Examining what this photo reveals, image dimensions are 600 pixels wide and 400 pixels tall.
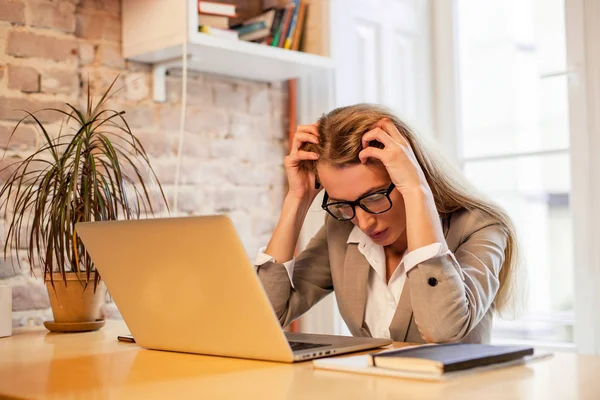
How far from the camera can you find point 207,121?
2902 millimetres

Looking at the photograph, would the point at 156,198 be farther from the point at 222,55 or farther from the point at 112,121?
the point at 222,55

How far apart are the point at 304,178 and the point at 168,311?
706 mm

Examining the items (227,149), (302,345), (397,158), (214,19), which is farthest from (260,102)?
(302,345)

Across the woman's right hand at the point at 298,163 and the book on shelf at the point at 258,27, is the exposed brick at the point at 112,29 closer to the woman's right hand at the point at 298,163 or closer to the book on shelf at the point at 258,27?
the book on shelf at the point at 258,27

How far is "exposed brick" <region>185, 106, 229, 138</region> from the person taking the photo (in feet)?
9.35

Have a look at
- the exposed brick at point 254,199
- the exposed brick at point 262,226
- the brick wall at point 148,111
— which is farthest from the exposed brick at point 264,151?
the exposed brick at point 262,226

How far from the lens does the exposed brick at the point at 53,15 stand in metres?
2.42

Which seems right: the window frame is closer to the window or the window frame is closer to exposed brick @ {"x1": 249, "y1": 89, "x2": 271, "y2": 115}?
the window

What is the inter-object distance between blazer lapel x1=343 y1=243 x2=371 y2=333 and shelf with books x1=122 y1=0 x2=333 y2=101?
96cm

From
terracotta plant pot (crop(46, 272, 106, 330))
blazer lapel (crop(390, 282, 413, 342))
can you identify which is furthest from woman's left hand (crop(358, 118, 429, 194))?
terracotta plant pot (crop(46, 272, 106, 330))

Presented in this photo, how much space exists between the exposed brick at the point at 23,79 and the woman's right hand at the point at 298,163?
2.97ft

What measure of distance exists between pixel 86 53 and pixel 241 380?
1.71 meters

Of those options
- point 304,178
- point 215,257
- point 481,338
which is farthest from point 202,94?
point 215,257

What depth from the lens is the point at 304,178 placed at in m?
2.05
